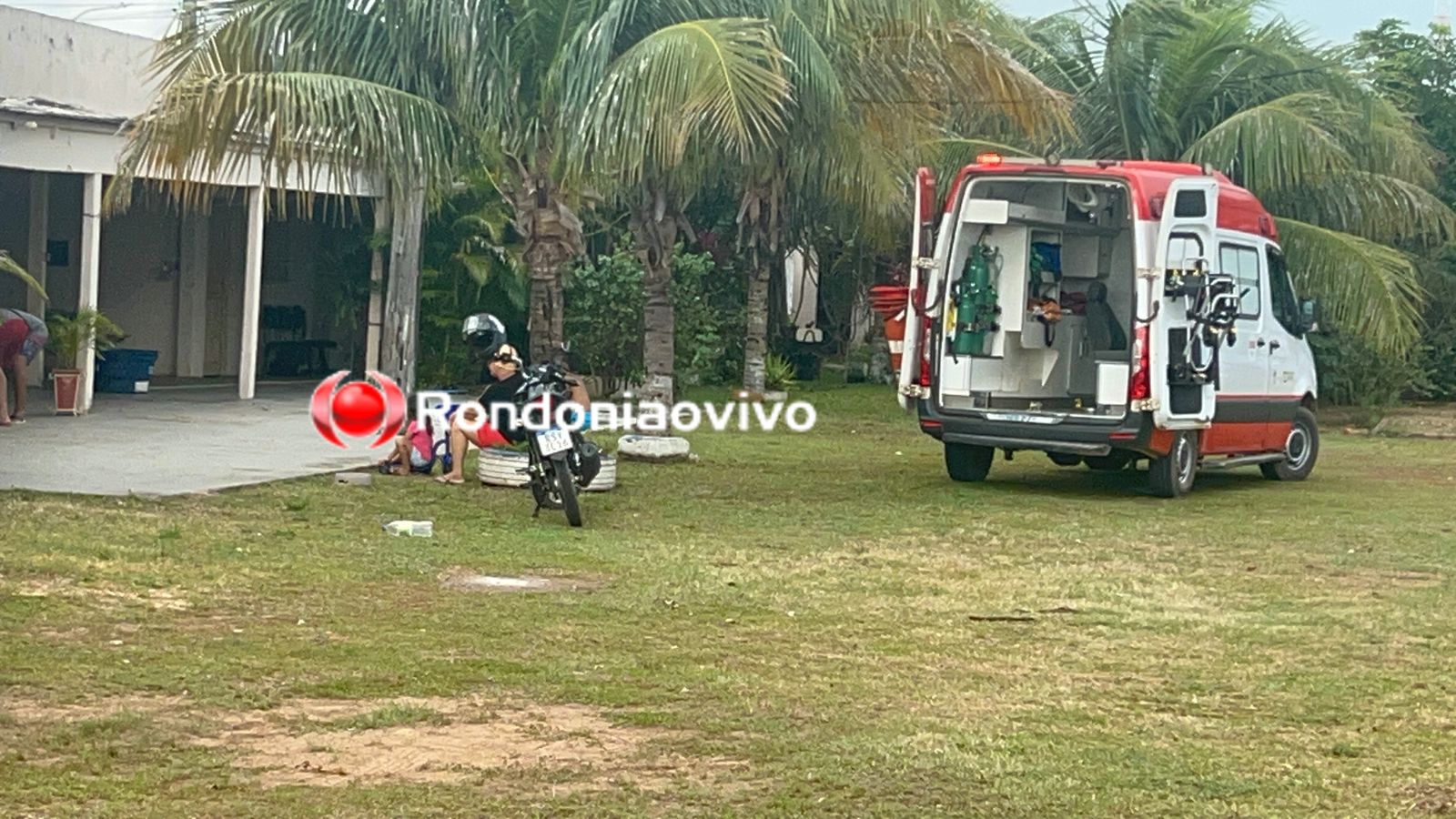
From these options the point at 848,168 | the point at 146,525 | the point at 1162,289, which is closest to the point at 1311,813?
the point at 146,525

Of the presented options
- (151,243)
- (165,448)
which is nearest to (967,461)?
(165,448)

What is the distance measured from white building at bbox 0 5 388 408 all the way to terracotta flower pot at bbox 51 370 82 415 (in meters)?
0.14

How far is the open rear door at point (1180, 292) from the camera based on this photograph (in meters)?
14.0

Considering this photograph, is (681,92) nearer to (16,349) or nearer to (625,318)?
(16,349)

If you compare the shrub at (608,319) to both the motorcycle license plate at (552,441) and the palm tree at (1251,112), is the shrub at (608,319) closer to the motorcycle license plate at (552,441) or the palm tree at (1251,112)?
the palm tree at (1251,112)

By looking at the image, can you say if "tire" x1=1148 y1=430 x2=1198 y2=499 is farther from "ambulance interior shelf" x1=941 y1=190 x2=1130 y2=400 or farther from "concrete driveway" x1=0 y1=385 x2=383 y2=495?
"concrete driveway" x1=0 y1=385 x2=383 y2=495

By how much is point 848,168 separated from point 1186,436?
12.6ft

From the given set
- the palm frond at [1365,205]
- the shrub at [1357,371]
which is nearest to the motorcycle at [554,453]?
the palm frond at [1365,205]

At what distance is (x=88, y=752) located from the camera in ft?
18.8

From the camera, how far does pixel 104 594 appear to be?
852 cm

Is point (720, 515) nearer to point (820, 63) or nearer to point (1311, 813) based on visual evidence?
point (820, 63)

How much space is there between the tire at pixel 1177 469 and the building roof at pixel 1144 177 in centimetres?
160

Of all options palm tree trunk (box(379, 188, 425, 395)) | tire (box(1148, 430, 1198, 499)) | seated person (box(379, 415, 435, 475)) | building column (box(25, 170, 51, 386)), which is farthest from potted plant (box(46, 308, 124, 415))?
tire (box(1148, 430, 1198, 499))

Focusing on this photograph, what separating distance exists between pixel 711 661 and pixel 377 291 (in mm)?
15867
